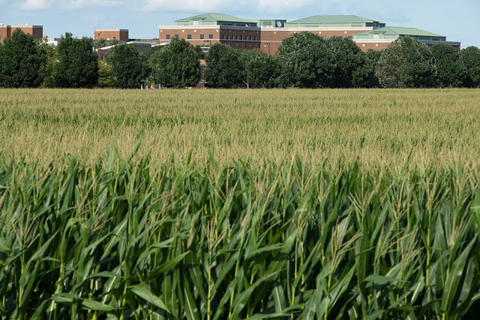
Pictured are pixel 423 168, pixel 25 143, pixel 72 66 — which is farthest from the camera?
pixel 72 66

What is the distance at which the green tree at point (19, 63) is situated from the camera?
56281 millimetres

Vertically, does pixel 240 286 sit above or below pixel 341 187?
below

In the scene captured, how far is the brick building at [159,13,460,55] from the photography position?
164250 mm

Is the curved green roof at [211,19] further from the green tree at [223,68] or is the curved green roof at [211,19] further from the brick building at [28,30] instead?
the green tree at [223,68]

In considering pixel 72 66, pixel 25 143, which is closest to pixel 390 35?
pixel 72 66

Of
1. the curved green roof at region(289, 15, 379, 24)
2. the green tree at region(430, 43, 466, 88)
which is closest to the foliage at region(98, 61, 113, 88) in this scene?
the green tree at region(430, 43, 466, 88)

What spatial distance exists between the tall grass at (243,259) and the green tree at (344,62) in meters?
68.4

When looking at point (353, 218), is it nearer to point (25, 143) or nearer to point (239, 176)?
point (239, 176)

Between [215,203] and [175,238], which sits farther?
[215,203]

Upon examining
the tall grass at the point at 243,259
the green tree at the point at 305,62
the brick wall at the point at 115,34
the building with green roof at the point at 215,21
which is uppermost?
the building with green roof at the point at 215,21

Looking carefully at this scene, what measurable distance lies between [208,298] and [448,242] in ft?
4.12

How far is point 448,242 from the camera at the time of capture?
334 cm

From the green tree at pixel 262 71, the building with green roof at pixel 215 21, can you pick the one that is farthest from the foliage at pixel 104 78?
the building with green roof at pixel 215 21

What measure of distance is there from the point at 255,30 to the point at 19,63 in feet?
389
